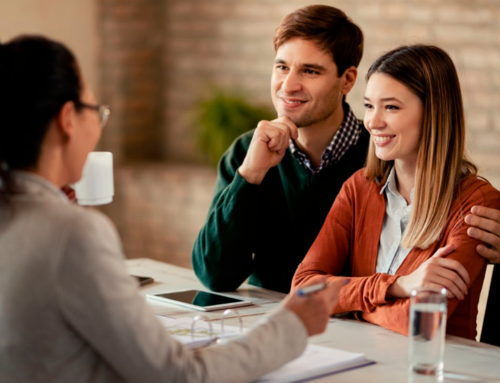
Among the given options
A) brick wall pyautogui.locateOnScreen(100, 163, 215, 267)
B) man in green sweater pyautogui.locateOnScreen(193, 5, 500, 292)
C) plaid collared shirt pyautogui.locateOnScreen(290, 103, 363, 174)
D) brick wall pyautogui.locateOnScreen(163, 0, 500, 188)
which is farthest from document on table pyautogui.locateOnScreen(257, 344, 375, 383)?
brick wall pyautogui.locateOnScreen(100, 163, 215, 267)

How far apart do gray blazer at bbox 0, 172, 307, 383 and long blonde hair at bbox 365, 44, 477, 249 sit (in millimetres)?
923

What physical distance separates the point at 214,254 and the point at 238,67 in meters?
2.98

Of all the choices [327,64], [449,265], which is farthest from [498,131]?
[449,265]

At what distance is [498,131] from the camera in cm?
380

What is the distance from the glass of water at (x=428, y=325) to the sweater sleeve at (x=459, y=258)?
296mm

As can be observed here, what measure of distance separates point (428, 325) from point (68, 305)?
2.16 feet

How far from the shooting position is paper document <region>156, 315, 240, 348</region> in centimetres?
149

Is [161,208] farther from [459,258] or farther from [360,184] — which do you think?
[459,258]

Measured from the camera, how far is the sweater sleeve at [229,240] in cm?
210

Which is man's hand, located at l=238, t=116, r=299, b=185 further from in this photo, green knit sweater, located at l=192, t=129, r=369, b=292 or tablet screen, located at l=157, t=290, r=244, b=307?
tablet screen, located at l=157, t=290, r=244, b=307

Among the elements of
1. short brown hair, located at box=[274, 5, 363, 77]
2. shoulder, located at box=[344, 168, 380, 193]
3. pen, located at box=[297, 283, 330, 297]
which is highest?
short brown hair, located at box=[274, 5, 363, 77]

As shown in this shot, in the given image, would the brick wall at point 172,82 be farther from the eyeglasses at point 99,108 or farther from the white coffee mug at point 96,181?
the eyeglasses at point 99,108

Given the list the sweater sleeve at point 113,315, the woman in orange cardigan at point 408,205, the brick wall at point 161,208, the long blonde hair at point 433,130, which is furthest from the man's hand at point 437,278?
the brick wall at point 161,208

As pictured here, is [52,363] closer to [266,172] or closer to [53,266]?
[53,266]
